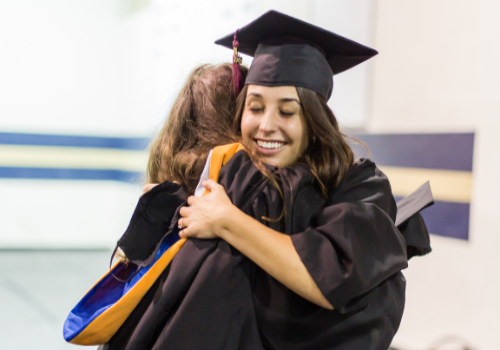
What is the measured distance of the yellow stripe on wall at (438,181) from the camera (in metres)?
2.52

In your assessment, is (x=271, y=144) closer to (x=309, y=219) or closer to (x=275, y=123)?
(x=275, y=123)

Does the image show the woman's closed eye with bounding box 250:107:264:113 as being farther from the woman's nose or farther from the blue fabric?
the blue fabric

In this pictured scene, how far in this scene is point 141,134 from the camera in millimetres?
5746

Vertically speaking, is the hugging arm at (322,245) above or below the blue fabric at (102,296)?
above

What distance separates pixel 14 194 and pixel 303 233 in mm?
5244

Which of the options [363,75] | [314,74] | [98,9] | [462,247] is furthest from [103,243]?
[314,74]

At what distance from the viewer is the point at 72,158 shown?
5.72m

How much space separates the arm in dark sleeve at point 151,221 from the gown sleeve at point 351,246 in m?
0.43

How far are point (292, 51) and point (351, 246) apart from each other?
2.20ft

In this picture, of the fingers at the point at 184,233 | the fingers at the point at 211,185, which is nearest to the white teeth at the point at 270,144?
the fingers at the point at 211,185

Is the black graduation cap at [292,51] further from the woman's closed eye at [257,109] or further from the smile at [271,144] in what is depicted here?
the smile at [271,144]

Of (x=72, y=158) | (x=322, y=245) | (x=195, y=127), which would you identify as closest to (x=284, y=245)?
(x=322, y=245)

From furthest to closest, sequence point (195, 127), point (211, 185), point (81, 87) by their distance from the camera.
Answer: point (81, 87) → point (195, 127) → point (211, 185)

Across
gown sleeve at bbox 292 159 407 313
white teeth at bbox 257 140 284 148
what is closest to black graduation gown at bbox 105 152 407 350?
gown sleeve at bbox 292 159 407 313
